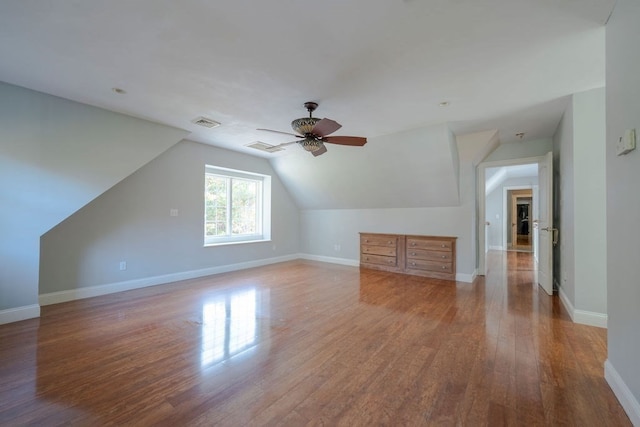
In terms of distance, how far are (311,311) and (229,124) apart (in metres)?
2.86

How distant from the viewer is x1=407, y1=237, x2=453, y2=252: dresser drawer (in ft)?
16.2

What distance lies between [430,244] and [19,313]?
583 centimetres

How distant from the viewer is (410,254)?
5359 millimetres

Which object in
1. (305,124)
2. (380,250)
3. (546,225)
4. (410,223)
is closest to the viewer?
(305,124)

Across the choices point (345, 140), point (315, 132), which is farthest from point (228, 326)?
point (345, 140)

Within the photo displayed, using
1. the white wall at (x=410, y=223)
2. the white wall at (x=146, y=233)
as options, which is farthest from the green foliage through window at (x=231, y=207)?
the white wall at (x=410, y=223)

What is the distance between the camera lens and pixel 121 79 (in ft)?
8.80

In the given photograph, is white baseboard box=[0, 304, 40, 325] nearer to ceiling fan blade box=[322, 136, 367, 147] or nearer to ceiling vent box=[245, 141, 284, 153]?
ceiling vent box=[245, 141, 284, 153]

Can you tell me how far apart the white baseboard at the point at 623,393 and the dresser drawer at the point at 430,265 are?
119 inches

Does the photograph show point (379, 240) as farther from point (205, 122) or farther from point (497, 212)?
point (497, 212)

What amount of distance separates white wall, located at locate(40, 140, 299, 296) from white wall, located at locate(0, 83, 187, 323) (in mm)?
490

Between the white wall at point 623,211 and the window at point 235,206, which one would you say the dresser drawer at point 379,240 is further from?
the white wall at point 623,211

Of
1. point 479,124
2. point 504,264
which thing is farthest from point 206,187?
point 504,264

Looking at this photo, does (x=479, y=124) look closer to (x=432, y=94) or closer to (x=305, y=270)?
(x=432, y=94)
